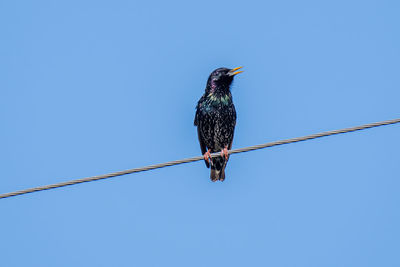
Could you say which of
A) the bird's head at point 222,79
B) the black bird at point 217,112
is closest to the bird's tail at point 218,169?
the black bird at point 217,112

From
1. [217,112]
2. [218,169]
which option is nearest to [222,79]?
[217,112]

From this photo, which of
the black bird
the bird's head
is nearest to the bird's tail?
the black bird

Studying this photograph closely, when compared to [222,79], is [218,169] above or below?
below

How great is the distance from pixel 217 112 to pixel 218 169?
2.89 ft

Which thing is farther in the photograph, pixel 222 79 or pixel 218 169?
pixel 218 169

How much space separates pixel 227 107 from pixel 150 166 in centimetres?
366

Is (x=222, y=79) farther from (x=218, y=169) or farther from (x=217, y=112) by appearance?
(x=218, y=169)

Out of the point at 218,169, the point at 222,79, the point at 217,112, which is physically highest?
the point at 222,79

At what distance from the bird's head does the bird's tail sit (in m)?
1.01

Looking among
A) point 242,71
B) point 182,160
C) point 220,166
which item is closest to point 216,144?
point 220,166

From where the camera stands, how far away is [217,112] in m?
8.40

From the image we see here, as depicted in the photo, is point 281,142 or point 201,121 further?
point 201,121

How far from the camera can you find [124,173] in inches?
190

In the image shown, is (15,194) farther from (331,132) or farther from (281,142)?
(331,132)
